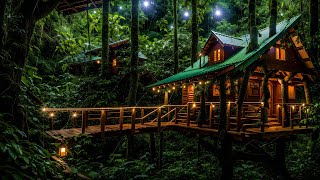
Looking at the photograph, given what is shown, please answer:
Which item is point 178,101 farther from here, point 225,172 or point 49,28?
point 49,28

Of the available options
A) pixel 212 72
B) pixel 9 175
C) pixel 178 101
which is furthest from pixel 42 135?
pixel 178 101

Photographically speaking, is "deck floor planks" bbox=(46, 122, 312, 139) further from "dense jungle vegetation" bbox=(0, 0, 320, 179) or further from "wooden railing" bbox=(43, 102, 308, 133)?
"dense jungle vegetation" bbox=(0, 0, 320, 179)

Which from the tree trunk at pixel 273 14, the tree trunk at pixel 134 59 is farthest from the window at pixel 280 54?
the tree trunk at pixel 134 59

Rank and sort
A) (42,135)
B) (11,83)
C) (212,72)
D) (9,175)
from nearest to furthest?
(9,175)
(11,83)
(42,135)
(212,72)

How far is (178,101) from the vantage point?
23.8 meters

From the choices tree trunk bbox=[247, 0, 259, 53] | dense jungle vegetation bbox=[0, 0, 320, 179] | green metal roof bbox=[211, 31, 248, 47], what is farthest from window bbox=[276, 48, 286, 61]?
tree trunk bbox=[247, 0, 259, 53]

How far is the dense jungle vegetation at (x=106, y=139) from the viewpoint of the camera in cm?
425

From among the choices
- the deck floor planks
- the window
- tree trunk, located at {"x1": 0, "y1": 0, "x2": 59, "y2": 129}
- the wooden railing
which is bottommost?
the deck floor planks

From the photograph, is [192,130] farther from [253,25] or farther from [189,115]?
[253,25]

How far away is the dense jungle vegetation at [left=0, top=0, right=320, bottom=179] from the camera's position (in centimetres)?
425

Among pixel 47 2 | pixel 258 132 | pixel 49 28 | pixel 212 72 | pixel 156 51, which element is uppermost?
pixel 49 28

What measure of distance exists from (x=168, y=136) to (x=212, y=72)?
28.6 ft

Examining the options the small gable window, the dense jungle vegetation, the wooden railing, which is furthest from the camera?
the small gable window

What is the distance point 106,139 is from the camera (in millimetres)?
15891
